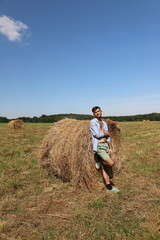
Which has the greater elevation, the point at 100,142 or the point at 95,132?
the point at 95,132

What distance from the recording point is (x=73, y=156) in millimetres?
5258

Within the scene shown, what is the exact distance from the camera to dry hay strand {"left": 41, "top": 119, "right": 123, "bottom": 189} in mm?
5184

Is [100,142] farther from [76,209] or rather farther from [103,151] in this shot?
[76,209]

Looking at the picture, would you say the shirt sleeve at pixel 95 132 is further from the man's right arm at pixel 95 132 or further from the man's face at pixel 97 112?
the man's face at pixel 97 112

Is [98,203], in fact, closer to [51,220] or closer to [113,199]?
[113,199]

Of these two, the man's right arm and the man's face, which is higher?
the man's face

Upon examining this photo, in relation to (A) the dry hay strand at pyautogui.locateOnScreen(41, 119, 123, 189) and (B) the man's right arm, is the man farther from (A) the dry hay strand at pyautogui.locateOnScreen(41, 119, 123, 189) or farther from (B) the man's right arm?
(A) the dry hay strand at pyautogui.locateOnScreen(41, 119, 123, 189)

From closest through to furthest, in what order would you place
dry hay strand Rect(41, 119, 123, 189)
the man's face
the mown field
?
the mown field → the man's face → dry hay strand Rect(41, 119, 123, 189)

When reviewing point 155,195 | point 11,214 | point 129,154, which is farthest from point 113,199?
point 129,154

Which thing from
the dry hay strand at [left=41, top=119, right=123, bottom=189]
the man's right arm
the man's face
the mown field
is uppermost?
the man's face

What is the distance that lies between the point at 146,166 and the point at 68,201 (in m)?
3.35

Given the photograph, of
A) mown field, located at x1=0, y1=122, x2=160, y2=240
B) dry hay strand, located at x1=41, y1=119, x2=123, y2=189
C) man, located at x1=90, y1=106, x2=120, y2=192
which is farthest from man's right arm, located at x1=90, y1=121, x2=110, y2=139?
mown field, located at x1=0, y1=122, x2=160, y2=240

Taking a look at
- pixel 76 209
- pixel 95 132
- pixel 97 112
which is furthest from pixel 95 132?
pixel 76 209

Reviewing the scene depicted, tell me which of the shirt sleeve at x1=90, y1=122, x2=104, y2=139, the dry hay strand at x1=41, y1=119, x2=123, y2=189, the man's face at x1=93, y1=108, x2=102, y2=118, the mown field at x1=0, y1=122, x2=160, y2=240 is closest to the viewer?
the mown field at x1=0, y1=122, x2=160, y2=240
